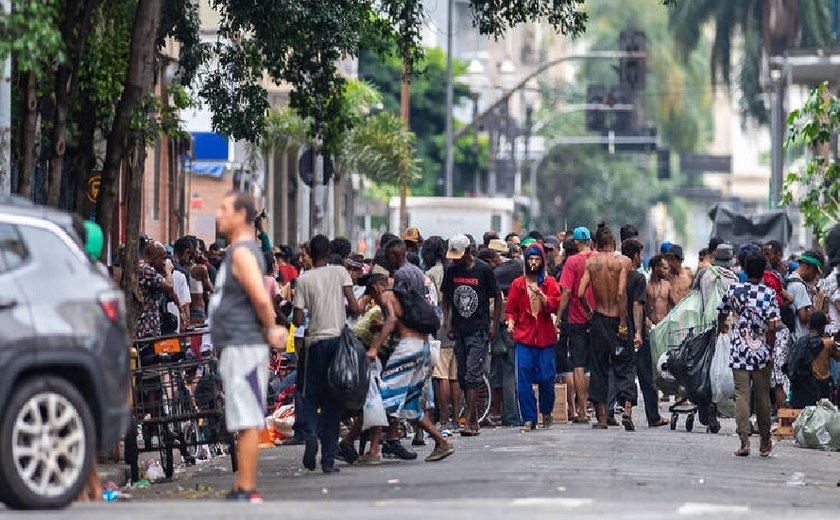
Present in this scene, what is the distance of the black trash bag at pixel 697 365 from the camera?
20172 mm

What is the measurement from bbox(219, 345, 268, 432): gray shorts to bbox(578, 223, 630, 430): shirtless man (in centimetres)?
824

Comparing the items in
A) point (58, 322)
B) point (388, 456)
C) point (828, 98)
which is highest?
point (828, 98)

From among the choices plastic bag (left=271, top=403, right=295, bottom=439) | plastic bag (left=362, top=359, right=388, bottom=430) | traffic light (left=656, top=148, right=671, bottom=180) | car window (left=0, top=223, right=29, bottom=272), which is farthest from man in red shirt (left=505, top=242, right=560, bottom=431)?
traffic light (left=656, top=148, right=671, bottom=180)

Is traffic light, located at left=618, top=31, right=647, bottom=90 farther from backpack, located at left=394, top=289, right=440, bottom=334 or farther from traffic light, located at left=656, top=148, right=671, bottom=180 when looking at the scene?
traffic light, located at left=656, top=148, right=671, bottom=180

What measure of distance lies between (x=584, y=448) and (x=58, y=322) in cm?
707

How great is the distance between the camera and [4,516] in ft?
37.3

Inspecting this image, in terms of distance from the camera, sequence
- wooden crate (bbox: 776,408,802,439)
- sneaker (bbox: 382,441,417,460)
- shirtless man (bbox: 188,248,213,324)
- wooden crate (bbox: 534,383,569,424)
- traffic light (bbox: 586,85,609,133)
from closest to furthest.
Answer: sneaker (bbox: 382,441,417,460) < wooden crate (bbox: 776,408,802,439) < shirtless man (bbox: 188,248,213,324) < wooden crate (bbox: 534,383,569,424) < traffic light (bbox: 586,85,609,133)

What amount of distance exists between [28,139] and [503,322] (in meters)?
6.51

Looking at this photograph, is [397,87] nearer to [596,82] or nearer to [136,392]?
[596,82]

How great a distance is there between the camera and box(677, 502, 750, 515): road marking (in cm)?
1217

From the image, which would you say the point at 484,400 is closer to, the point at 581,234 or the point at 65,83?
the point at 581,234

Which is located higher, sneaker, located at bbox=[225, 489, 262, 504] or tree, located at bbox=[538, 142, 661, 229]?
tree, located at bbox=[538, 142, 661, 229]

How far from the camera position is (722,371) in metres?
20.1

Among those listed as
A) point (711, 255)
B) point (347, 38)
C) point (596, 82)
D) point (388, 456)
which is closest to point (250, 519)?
point (388, 456)
